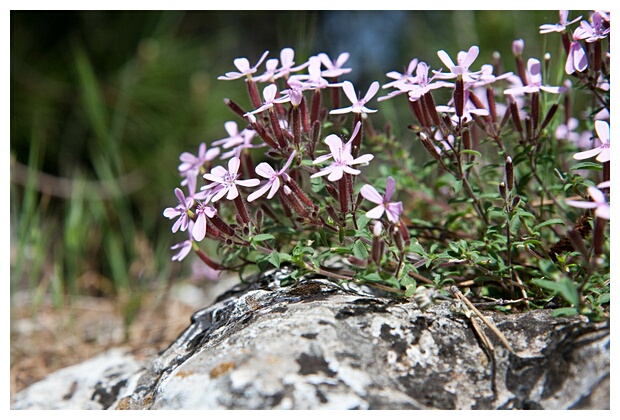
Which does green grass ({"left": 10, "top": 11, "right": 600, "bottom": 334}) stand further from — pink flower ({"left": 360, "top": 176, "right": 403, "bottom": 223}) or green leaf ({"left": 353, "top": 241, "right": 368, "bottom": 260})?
pink flower ({"left": 360, "top": 176, "right": 403, "bottom": 223})

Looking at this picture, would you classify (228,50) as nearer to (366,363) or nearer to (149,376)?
(149,376)

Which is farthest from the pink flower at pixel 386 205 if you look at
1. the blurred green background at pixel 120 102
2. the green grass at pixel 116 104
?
the green grass at pixel 116 104

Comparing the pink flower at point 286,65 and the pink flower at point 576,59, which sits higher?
the pink flower at point 286,65

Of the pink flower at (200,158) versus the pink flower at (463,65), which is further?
the pink flower at (200,158)

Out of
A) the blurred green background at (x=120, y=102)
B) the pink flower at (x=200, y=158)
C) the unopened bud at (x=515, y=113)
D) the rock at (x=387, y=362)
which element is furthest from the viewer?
the blurred green background at (x=120, y=102)

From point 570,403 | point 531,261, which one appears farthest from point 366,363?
point 531,261

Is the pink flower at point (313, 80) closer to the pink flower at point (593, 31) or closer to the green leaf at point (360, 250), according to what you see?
the green leaf at point (360, 250)
